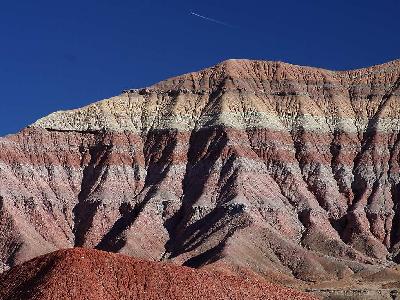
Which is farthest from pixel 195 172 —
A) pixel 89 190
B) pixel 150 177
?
pixel 89 190

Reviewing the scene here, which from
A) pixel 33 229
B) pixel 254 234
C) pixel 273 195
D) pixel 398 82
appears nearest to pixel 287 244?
pixel 254 234

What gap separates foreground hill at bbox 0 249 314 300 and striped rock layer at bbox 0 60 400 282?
43.3 metres

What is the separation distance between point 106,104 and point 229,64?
23.9 metres

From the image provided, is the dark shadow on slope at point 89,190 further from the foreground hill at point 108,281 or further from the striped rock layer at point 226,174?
the foreground hill at point 108,281

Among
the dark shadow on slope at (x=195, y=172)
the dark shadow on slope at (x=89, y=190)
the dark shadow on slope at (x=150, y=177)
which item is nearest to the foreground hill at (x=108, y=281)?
the dark shadow on slope at (x=195, y=172)

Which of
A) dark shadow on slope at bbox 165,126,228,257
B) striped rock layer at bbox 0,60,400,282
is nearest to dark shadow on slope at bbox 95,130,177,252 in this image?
striped rock layer at bbox 0,60,400,282

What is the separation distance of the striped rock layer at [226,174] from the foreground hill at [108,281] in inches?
1705

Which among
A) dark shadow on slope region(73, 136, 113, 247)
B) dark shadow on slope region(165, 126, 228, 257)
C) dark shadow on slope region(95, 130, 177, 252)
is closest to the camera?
dark shadow on slope region(95, 130, 177, 252)

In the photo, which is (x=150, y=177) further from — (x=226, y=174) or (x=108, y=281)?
(x=108, y=281)

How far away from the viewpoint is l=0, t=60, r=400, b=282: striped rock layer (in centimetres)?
11762

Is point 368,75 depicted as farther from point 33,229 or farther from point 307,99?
point 33,229

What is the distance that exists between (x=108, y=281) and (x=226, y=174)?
7326 centimetres

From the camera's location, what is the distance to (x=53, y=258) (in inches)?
2437

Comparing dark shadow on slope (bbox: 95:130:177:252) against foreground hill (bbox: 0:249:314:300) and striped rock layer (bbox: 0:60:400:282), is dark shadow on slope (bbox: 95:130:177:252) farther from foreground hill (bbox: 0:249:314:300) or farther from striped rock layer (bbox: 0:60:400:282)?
foreground hill (bbox: 0:249:314:300)
